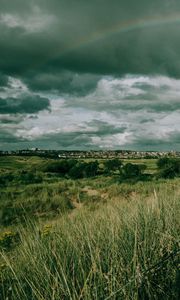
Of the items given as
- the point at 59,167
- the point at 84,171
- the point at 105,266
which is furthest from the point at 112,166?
the point at 105,266

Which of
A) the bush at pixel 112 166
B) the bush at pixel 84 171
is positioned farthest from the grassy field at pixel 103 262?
the bush at pixel 112 166

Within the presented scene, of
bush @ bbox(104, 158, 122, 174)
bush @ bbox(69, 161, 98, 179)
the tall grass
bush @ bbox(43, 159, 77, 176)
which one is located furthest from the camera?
bush @ bbox(43, 159, 77, 176)

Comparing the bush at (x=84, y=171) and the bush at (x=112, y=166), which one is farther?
the bush at (x=112, y=166)

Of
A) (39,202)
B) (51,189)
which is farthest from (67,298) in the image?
(51,189)

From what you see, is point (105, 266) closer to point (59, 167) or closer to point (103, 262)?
point (103, 262)

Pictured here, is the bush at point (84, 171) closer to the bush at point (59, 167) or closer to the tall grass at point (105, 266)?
the bush at point (59, 167)

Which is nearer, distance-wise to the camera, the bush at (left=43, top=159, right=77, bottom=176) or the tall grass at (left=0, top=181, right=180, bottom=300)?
the tall grass at (left=0, top=181, right=180, bottom=300)

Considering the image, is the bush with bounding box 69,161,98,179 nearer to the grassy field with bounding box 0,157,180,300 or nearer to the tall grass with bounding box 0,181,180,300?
the grassy field with bounding box 0,157,180,300

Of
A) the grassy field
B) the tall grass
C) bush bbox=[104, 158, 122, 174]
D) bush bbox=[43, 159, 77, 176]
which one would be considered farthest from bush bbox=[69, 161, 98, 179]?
the tall grass

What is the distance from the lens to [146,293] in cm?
246

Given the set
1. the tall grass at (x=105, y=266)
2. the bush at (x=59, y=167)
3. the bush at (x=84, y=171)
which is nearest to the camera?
the tall grass at (x=105, y=266)

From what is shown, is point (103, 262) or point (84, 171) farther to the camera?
point (84, 171)

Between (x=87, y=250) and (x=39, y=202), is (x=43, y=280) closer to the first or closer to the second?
(x=87, y=250)

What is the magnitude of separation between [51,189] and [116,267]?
31.8 meters
